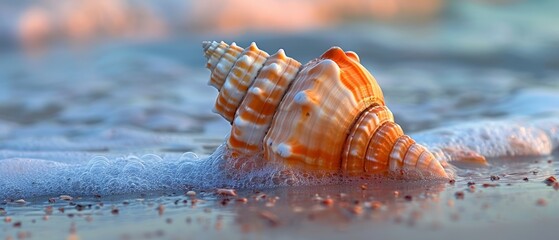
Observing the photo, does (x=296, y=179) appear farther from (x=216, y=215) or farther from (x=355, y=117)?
(x=216, y=215)

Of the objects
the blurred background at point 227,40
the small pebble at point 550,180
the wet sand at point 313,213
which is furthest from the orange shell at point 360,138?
the blurred background at point 227,40

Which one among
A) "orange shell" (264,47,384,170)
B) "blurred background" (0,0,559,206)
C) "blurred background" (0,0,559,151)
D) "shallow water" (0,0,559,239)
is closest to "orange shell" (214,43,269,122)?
"orange shell" (264,47,384,170)

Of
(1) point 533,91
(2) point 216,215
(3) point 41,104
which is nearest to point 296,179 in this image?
(2) point 216,215

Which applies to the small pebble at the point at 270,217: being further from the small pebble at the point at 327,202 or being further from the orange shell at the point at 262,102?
the orange shell at the point at 262,102

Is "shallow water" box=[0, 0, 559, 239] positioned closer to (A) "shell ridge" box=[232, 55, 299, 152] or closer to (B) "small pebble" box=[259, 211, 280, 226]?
(B) "small pebble" box=[259, 211, 280, 226]

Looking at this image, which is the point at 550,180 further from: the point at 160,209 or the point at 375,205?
the point at 160,209
